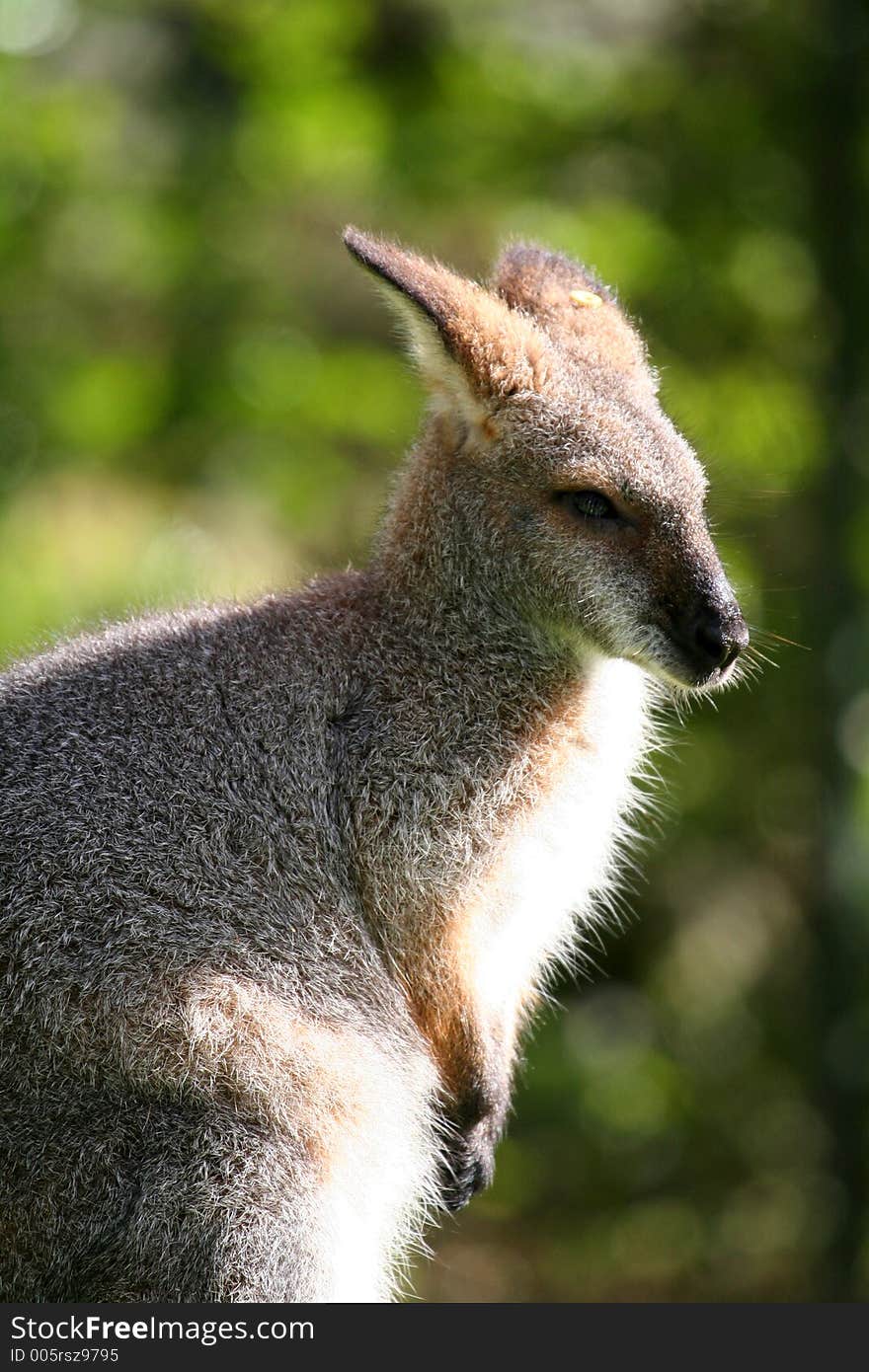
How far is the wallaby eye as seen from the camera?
16.0 feet

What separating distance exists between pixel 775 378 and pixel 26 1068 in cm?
781

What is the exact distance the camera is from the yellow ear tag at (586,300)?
5.47 metres

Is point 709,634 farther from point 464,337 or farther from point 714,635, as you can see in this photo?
point 464,337

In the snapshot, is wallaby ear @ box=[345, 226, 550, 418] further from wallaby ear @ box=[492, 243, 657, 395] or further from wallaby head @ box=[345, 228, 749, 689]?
wallaby ear @ box=[492, 243, 657, 395]

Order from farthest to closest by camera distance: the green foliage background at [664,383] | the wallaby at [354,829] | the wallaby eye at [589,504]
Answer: the green foliage background at [664,383], the wallaby eye at [589,504], the wallaby at [354,829]

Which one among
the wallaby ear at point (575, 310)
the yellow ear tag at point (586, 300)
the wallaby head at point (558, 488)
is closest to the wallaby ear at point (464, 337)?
the wallaby head at point (558, 488)

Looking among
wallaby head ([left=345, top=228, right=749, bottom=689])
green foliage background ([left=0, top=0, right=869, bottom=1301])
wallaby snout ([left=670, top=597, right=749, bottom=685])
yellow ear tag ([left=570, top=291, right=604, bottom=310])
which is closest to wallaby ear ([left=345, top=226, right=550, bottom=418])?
wallaby head ([left=345, top=228, right=749, bottom=689])

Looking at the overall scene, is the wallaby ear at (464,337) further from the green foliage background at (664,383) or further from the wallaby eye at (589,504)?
the green foliage background at (664,383)

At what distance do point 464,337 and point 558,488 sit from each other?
600 millimetres

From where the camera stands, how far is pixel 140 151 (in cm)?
1226

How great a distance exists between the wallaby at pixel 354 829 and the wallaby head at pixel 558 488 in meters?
0.01

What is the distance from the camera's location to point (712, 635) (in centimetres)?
→ 472

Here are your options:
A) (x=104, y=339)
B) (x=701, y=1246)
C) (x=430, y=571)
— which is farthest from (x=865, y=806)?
(x=104, y=339)

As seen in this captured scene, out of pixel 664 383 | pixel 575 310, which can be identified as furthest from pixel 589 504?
pixel 664 383
